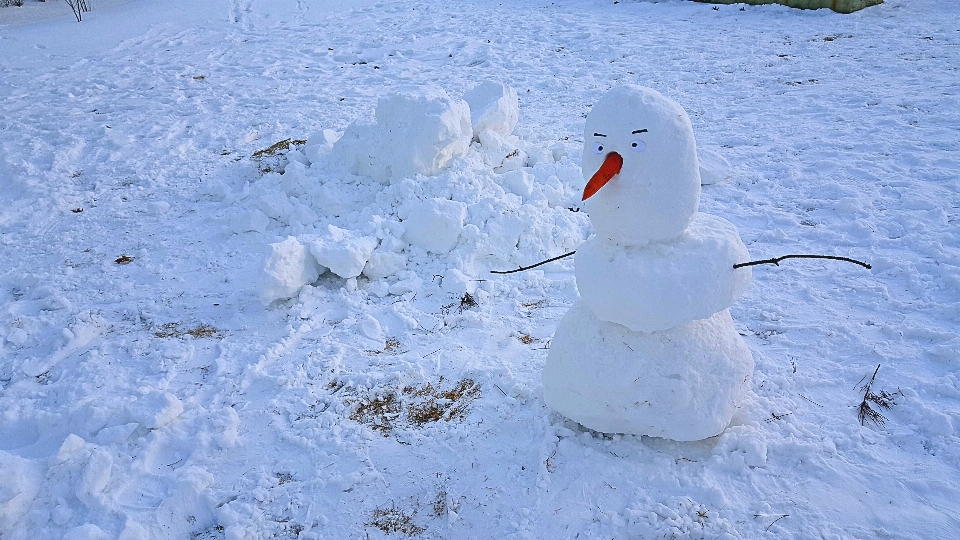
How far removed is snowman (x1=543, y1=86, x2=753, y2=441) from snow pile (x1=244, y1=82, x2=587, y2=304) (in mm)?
1373

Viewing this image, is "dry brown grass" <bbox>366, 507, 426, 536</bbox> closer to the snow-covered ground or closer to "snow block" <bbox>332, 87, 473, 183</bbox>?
the snow-covered ground

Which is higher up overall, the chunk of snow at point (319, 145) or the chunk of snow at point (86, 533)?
the chunk of snow at point (319, 145)

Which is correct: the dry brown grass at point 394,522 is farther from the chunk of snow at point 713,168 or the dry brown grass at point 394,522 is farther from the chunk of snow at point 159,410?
the chunk of snow at point 713,168

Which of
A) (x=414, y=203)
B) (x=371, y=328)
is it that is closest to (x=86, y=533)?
(x=371, y=328)

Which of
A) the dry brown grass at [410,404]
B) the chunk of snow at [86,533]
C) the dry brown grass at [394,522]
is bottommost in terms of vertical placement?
the dry brown grass at [394,522]

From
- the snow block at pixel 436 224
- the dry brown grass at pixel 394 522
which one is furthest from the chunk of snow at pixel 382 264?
the dry brown grass at pixel 394 522

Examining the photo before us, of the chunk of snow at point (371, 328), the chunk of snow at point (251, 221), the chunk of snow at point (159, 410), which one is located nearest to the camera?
the chunk of snow at point (159, 410)

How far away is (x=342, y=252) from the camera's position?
349cm

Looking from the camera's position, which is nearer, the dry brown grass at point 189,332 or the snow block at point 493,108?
the dry brown grass at point 189,332

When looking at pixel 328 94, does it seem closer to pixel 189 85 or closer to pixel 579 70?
pixel 189 85

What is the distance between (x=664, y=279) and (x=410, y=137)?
95.3 inches

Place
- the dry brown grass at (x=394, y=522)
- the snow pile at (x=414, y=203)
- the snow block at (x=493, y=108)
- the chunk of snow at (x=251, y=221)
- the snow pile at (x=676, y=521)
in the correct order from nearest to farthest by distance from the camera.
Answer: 1. the snow pile at (x=676, y=521)
2. the dry brown grass at (x=394, y=522)
3. the snow pile at (x=414, y=203)
4. the chunk of snow at (x=251, y=221)
5. the snow block at (x=493, y=108)

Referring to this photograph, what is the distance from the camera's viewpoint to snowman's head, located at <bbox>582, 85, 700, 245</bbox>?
2020mm

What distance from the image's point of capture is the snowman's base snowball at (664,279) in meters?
2.08
